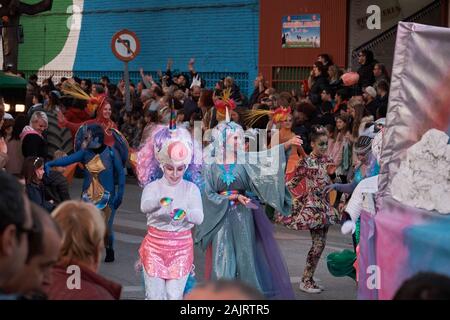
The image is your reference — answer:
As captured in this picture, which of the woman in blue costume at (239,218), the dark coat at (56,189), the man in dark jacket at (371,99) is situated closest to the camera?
the woman in blue costume at (239,218)

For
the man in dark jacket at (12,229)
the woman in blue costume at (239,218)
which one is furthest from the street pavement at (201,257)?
the man in dark jacket at (12,229)

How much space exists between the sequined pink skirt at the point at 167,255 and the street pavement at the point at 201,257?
1365 mm

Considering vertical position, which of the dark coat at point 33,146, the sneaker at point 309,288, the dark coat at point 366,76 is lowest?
the sneaker at point 309,288

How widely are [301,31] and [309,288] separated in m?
12.4

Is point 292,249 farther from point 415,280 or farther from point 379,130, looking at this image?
point 415,280

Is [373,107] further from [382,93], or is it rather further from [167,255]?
[167,255]

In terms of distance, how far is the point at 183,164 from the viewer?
25.3 feet

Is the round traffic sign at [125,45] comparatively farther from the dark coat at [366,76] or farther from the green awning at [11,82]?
the dark coat at [366,76]

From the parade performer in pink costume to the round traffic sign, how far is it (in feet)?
40.8

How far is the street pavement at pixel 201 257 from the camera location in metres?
9.60

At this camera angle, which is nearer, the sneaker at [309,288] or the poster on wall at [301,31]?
the sneaker at [309,288]

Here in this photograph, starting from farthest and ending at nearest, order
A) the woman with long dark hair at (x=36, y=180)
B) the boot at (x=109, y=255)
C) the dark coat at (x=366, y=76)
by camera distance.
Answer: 1. the dark coat at (x=366, y=76)
2. the boot at (x=109, y=255)
3. the woman with long dark hair at (x=36, y=180)
